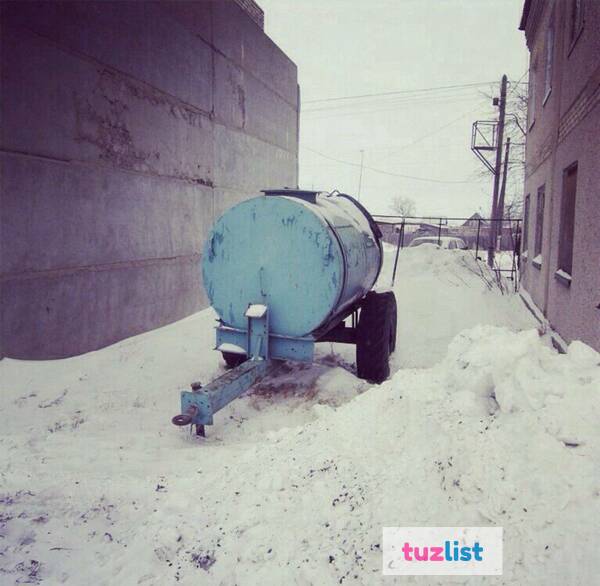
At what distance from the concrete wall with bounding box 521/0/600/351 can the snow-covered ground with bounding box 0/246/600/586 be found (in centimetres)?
194

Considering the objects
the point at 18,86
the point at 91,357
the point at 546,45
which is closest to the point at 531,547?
the point at 91,357

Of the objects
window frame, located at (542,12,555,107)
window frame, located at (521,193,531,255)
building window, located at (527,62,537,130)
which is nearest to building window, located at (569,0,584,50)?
window frame, located at (542,12,555,107)

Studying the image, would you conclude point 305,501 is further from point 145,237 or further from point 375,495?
point 145,237

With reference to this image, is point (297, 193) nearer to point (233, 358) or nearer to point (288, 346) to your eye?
point (288, 346)

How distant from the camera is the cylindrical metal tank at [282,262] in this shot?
16.1 feet

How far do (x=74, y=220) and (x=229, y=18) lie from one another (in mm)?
6268

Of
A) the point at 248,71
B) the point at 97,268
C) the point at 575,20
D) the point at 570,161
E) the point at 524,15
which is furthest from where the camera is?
the point at 524,15

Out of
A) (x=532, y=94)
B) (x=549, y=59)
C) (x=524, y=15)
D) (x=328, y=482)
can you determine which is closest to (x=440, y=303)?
(x=549, y=59)

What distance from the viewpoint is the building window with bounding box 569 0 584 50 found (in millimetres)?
6367

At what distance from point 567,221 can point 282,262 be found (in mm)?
4576

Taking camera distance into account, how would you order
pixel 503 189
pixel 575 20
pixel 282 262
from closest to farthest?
1. pixel 282 262
2. pixel 575 20
3. pixel 503 189

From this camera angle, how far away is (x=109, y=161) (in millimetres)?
6664

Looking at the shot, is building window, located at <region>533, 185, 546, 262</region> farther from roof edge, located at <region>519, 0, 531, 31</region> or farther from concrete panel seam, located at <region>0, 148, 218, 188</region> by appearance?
concrete panel seam, located at <region>0, 148, 218, 188</region>

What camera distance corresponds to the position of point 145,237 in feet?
24.8
